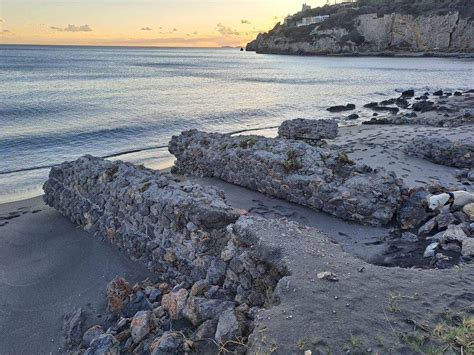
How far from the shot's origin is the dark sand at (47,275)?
758 centimetres

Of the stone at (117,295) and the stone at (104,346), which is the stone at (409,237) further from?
the stone at (104,346)

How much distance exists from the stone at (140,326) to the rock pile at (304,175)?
609 centimetres

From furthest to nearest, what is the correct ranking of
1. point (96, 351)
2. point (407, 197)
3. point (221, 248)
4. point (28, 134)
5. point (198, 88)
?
point (198, 88) < point (28, 134) < point (407, 197) < point (221, 248) < point (96, 351)

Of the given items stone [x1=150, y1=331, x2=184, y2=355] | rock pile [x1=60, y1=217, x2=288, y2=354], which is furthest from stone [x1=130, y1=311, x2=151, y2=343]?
stone [x1=150, y1=331, x2=184, y2=355]

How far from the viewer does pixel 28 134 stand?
24.8 metres

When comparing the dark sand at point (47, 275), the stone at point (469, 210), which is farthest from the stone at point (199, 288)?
the stone at point (469, 210)

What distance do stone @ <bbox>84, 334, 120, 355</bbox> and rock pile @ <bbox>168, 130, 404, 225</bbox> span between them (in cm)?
663

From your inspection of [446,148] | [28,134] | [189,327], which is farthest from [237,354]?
[28,134]

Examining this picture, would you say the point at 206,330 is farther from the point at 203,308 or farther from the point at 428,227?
the point at 428,227

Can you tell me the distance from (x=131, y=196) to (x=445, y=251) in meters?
6.92

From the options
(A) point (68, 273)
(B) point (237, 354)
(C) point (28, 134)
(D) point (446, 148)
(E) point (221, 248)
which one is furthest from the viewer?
(C) point (28, 134)

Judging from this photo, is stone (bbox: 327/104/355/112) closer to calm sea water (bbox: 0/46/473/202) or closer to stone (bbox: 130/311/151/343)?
calm sea water (bbox: 0/46/473/202)

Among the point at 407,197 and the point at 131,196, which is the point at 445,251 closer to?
the point at 407,197

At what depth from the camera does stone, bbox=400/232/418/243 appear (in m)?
9.10
